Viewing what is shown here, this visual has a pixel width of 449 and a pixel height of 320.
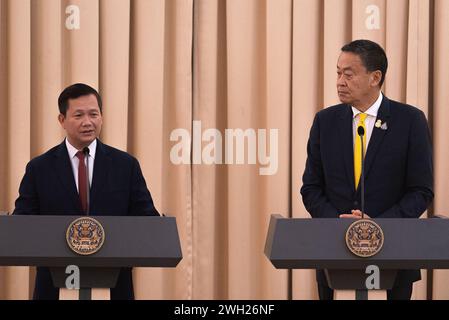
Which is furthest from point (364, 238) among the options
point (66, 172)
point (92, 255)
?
point (66, 172)

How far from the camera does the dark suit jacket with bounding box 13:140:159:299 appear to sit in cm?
308

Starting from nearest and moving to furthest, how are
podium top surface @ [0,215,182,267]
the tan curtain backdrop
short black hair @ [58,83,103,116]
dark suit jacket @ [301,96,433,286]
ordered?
podium top surface @ [0,215,182,267], dark suit jacket @ [301,96,433,286], short black hair @ [58,83,103,116], the tan curtain backdrop

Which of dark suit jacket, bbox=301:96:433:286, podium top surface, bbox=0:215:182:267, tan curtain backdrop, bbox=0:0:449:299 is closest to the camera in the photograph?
podium top surface, bbox=0:215:182:267

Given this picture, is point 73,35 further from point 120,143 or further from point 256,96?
point 256,96

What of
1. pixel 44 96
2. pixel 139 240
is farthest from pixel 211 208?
pixel 139 240

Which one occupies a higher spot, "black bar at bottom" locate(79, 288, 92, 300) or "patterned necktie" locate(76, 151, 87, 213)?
"patterned necktie" locate(76, 151, 87, 213)

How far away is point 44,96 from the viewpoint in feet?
14.5

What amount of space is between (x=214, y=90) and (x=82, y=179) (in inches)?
60.6

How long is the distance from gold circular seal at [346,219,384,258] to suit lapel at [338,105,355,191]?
0.50 meters

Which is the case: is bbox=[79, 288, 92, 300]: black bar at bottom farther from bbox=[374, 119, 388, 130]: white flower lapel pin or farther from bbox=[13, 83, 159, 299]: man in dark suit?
bbox=[374, 119, 388, 130]: white flower lapel pin

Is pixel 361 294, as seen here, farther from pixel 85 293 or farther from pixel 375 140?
pixel 85 293

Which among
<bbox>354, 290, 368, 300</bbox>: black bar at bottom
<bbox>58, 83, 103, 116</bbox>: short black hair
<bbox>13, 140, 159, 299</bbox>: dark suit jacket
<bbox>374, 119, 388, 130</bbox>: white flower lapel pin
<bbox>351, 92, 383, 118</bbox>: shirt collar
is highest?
<bbox>58, 83, 103, 116</bbox>: short black hair

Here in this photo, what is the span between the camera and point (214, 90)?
4.52 meters

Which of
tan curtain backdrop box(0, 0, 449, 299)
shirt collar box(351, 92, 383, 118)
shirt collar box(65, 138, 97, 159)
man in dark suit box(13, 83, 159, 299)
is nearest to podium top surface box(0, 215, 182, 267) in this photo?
man in dark suit box(13, 83, 159, 299)
